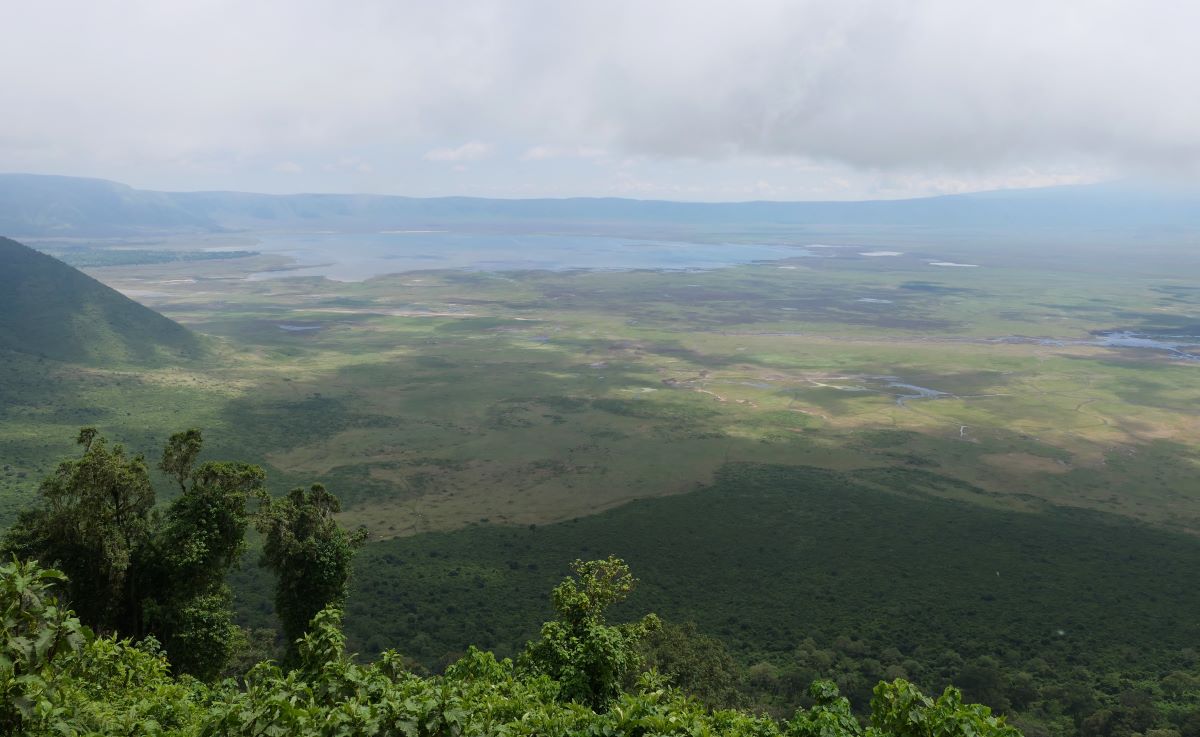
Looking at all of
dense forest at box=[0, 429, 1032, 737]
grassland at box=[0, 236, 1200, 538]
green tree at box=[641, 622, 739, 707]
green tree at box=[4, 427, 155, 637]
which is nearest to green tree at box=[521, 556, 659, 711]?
dense forest at box=[0, 429, 1032, 737]

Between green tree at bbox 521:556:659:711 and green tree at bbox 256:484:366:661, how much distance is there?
33.9 feet

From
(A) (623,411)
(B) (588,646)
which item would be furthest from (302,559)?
(A) (623,411)

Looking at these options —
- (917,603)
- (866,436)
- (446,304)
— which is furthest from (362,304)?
(917,603)

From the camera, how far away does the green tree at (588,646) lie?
1955 cm

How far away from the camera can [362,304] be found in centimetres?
19438

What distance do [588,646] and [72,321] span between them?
395 feet

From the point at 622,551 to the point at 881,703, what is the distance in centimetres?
4181

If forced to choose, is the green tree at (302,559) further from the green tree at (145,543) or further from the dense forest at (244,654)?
the green tree at (145,543)

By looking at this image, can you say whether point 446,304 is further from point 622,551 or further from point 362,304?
point 622,551

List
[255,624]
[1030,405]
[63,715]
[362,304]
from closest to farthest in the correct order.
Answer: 1. [63,715]
2. [255,624]
3. [1030,405]
4. [362,304]

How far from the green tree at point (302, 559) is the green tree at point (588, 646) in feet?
33.9

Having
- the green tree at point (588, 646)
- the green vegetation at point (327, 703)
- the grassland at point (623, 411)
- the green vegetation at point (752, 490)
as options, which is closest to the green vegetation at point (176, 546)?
the green vegetation at point (752, 490)

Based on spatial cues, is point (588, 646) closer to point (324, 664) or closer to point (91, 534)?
point (324, 664)

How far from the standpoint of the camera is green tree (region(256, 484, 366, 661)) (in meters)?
27.7
